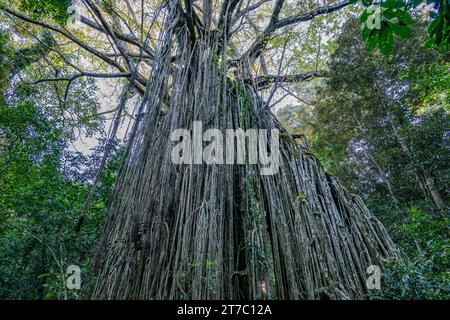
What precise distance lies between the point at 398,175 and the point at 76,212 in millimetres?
5410

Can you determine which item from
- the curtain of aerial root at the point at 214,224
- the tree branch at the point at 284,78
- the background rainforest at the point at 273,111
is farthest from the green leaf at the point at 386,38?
the tree branch at the point at 284,78

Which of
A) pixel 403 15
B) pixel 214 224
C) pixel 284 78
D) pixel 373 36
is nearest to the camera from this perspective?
pixel 403 15

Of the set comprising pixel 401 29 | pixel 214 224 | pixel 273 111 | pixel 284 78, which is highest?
pixel 284 78

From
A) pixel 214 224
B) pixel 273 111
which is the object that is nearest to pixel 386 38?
pixel 214 224

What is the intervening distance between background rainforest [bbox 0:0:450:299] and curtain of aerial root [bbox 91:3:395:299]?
18 centimetres

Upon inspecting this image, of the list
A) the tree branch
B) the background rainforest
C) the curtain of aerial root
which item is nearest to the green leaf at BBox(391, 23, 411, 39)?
the background rainforest

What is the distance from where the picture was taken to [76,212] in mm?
3164

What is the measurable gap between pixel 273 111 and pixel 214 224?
2.84 meters

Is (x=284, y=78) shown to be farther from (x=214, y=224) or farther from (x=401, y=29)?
(x=214, y=224)

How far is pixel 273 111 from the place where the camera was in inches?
164

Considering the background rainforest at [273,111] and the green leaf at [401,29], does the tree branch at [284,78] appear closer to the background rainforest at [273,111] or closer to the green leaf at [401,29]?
the background rainforest at [273,111]

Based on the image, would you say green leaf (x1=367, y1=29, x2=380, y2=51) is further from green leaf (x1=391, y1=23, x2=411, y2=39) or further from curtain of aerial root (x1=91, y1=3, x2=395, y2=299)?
curtain of aerial root (x1=91, y1=3, x2=395, y2=299)
